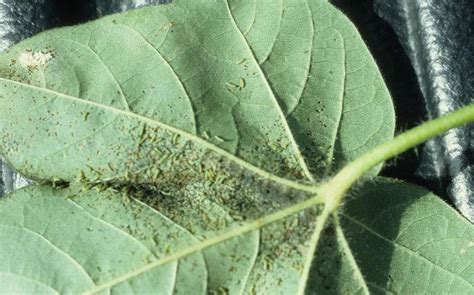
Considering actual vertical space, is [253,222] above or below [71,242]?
above

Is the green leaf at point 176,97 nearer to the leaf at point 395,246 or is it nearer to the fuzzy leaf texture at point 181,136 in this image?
the fuzzy leaf texture at point 181,136

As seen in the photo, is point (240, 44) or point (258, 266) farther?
point (240, 44)

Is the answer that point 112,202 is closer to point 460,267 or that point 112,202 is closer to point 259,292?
point 259,292

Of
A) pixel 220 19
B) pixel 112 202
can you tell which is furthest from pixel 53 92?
pixel 220 19

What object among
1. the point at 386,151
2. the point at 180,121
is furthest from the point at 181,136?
the point at 386,151

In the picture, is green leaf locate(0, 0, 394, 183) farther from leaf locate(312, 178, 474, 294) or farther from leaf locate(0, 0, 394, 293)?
leaf locate(312, 178, 474, 294)

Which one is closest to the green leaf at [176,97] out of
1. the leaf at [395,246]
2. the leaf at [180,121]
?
the leaf at [180,121]
